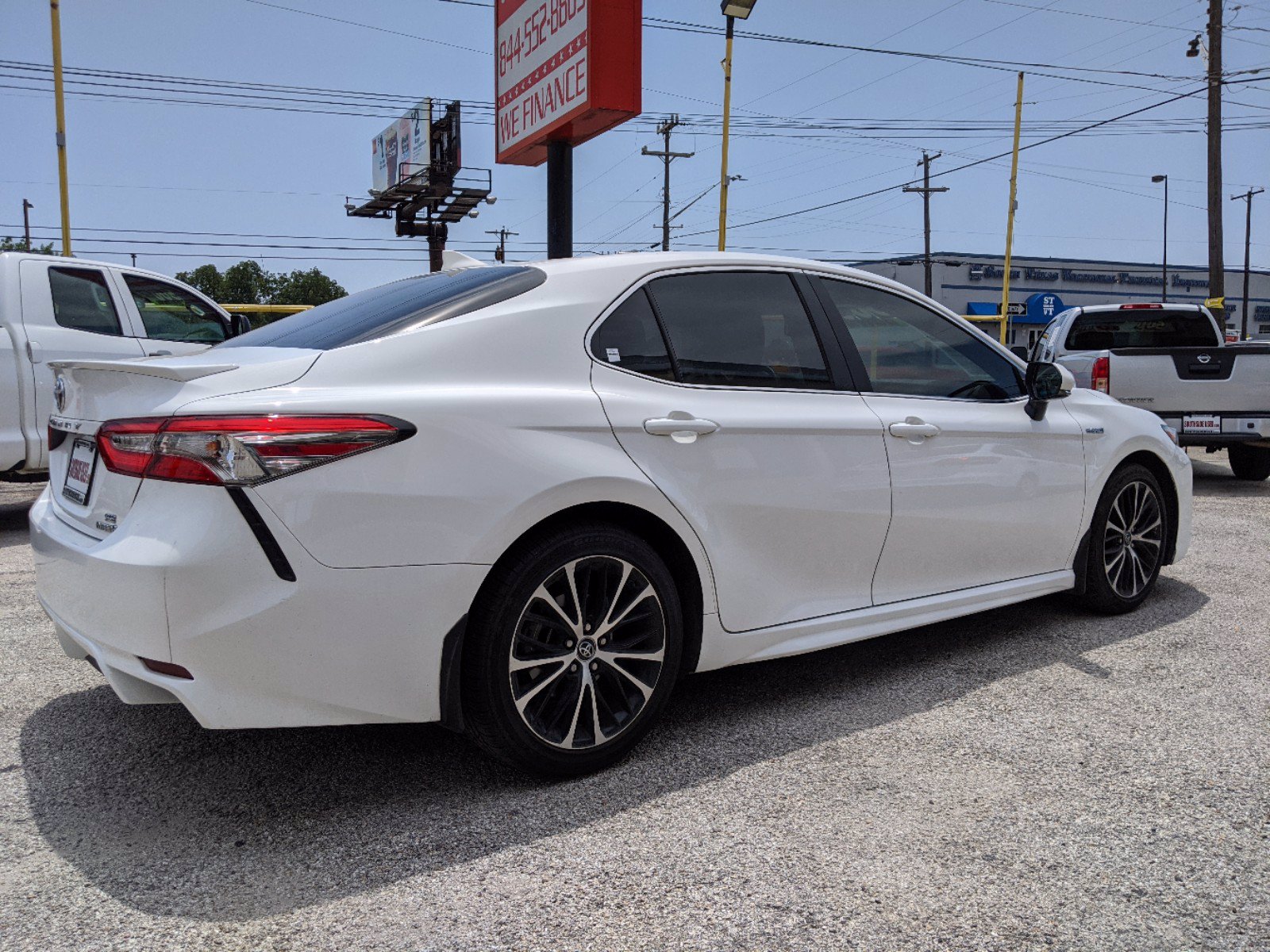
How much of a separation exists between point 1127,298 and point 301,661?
78.3 m

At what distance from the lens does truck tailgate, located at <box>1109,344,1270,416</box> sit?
9055 mm

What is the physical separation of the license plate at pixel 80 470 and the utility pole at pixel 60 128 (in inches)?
646

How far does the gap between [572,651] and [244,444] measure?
3.40 ft

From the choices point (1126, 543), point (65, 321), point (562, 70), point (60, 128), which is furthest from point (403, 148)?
point (1126, 543)

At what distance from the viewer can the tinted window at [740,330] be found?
3.21 meters

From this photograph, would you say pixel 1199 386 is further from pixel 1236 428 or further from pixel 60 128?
pixel 60 128

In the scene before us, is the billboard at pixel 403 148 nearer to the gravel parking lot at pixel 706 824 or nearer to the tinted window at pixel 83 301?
the tinted window at pixel 83 301

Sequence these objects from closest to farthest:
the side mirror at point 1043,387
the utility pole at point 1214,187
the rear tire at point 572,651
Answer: the rear tire at point 572,651, the side mirror at point 1043,387, the utility pole at point 1214,187

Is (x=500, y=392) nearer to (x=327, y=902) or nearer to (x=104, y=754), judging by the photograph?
(x=327, y=902)

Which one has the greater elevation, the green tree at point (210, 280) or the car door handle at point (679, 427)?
the green tree at point (210, 280)

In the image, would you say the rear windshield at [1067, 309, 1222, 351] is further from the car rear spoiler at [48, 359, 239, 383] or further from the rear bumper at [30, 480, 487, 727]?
the car rear spoiler at [48, 359, 239, 383]

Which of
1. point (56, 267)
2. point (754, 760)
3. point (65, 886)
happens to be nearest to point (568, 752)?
point (754, 760)

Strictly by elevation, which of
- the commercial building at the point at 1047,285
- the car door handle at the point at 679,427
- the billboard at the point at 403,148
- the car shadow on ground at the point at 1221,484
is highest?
the billboard at the point at 403,148

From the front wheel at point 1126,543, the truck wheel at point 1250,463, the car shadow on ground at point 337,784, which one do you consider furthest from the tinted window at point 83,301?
the truck wheel at point 1250,463
